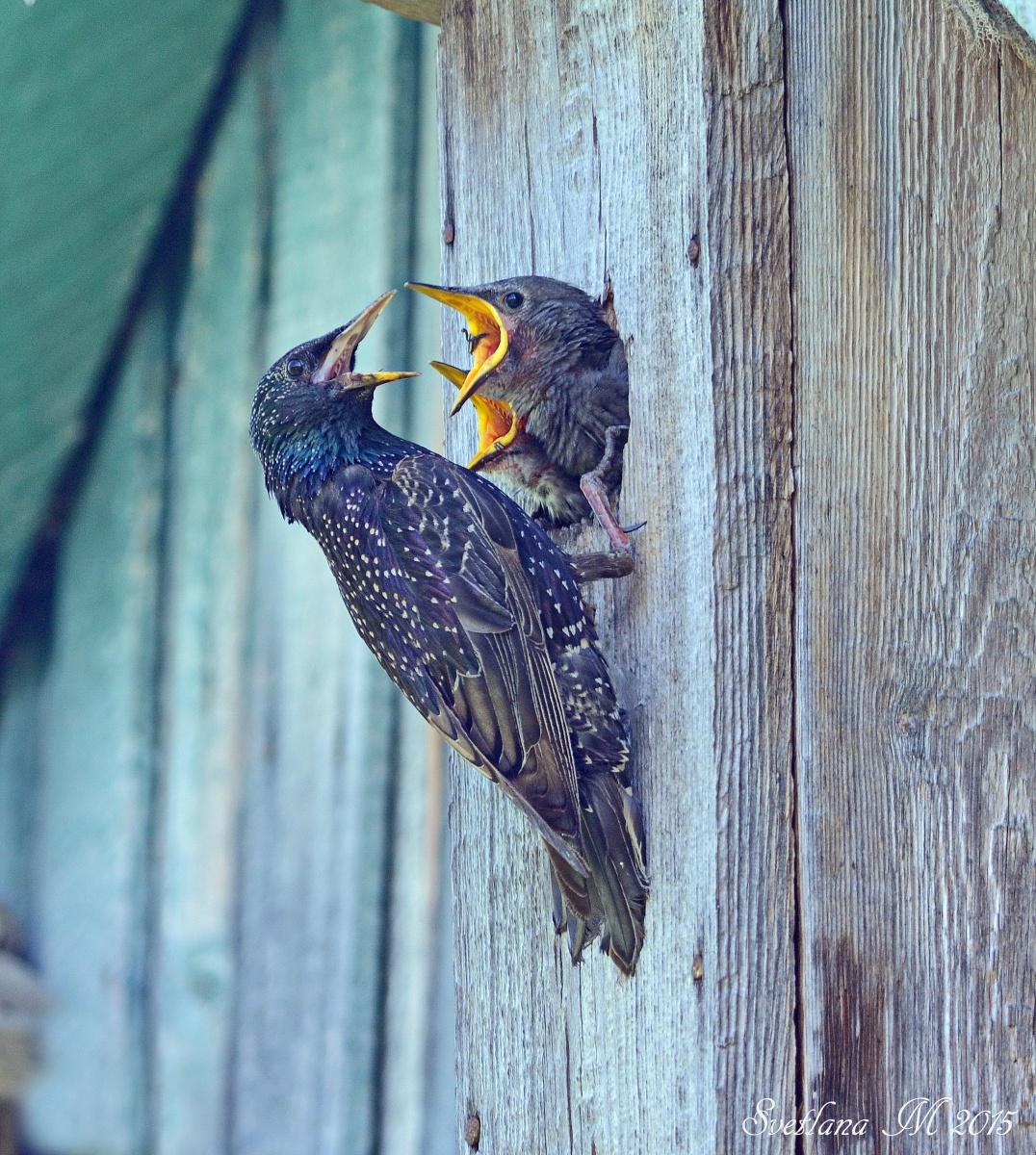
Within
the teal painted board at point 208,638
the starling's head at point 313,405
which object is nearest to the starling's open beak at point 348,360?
the starling's head at point 313,405

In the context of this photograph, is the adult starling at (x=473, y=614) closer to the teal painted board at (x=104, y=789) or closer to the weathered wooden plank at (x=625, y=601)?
the weathered wooden plank at (x=625, y=601)

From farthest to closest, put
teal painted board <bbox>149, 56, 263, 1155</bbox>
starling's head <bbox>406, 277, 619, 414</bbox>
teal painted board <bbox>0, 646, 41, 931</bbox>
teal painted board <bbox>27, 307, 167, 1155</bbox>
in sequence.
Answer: teal painted board <bbox>0, 646, 41, 931</bbox>
teal painted board <bbox>27, 307, 167, 1155</bbox>
teal painted board <bbox>149, 56, 263, 1155</bbox>
starling's head <bbox>406, 277, 619, 414</bbox>

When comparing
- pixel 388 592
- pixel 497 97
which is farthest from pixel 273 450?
pixel 497 97

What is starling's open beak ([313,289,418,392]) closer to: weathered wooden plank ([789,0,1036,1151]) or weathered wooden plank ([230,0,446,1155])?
weathered wooden plank ([230,0,446,1155])

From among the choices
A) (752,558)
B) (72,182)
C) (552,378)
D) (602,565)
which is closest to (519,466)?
(552,378)

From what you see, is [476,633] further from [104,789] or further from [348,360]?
[104,789]

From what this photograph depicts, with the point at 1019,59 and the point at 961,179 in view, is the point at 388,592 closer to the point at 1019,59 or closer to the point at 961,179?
the point at 961,179

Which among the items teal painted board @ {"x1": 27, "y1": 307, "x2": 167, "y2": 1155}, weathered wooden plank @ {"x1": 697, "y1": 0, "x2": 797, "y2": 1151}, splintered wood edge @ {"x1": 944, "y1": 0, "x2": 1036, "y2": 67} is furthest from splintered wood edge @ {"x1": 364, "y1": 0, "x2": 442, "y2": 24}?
teal painted board @ {"x1": 27, "y1": 307, "x2": 167, "y2": 1155}
